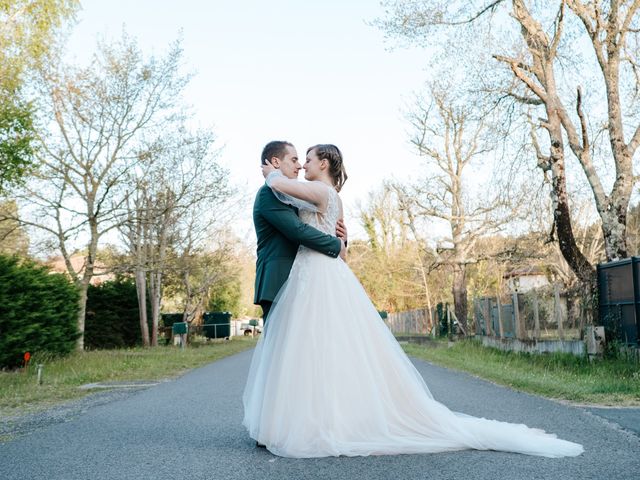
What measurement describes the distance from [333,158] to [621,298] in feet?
29.7

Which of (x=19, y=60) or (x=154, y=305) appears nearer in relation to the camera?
(x=19, y=60)

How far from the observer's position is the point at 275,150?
5391 millimetres

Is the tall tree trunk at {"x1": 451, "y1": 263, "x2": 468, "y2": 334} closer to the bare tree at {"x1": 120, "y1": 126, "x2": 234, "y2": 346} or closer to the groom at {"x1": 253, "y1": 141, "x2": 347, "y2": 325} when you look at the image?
the bare tree at {"x1": 120, "y1": 126, "x2": 234, "y2": 346}

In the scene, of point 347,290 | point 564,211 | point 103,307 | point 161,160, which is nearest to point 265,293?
point 347,290

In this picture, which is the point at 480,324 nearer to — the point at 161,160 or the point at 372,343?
the point at 161,160

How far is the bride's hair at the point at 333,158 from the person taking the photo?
5.41 metres

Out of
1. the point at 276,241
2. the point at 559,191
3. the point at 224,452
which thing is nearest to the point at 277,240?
the point at 276,241

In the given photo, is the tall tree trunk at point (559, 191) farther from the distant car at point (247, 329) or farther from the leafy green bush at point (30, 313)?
the distant car at point (247, 329)

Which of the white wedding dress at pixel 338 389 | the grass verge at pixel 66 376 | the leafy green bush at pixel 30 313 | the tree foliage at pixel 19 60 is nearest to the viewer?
the white wedding dress at pixel 338 389

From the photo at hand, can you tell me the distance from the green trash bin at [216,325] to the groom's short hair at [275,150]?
36.5m

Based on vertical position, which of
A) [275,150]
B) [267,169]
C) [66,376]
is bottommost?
[66,376]

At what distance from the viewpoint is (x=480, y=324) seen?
24.5 m

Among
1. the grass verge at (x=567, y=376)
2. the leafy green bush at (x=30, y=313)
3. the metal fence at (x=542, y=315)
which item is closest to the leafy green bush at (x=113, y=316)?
the leafy green bush at (x=30, y=313)

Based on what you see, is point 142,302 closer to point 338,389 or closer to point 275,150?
point 275,150
